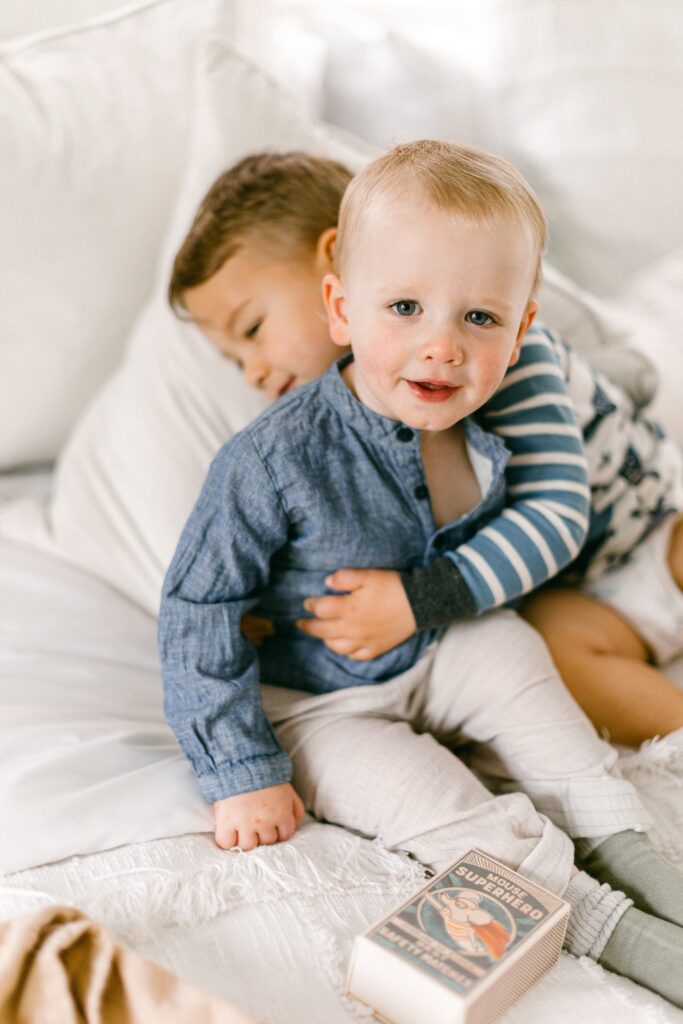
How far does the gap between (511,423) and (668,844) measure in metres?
0.43

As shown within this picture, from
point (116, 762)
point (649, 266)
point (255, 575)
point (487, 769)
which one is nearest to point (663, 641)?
point (487, 769)

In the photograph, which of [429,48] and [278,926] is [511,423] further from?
[429,48]

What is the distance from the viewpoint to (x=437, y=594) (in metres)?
0.99

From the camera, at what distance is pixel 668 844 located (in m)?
0.94

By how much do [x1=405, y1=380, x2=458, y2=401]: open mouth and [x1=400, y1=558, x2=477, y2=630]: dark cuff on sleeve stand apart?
19 cm

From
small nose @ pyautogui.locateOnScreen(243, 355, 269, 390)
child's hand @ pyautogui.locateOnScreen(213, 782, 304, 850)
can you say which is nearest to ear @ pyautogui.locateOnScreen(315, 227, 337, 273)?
small nose @ pyautogui.locateOnScreen(243, 355, 269, 390)

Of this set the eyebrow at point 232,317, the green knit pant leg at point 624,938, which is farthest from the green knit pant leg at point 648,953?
the eyebrow at point 232,317

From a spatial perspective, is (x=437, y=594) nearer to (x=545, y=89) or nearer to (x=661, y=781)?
(x=661, y=781)

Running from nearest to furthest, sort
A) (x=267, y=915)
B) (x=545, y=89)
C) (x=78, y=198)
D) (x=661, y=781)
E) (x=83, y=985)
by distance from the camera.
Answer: (x=83, y=985) < (x=267, y=915) < (x=661, y=781) < (x=78, y=198) < (x=545, y=89)

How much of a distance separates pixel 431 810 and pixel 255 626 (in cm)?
27

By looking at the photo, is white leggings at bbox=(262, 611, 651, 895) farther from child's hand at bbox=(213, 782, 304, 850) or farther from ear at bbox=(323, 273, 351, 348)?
ear at bbox=(323, 273, 351, 348)

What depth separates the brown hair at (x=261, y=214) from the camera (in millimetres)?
1112

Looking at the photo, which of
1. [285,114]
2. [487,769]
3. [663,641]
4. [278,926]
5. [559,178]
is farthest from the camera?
[559,178]

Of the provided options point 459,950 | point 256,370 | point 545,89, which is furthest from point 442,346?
point 545,89
